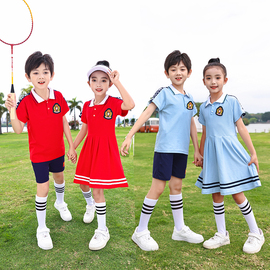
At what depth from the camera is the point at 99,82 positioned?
267cm

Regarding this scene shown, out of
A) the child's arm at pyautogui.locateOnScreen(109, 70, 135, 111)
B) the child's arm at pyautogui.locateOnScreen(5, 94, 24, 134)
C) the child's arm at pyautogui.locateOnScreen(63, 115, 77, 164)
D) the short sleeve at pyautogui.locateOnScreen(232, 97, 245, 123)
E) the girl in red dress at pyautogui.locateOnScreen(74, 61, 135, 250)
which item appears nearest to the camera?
the child's arm at pyautogui.locateOnScreen(5, 94, 24, 134)

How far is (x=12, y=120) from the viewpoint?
8.20 feet

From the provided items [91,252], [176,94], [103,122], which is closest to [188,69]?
[176,94]

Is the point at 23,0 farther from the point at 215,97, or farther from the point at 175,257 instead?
the point at 175,257

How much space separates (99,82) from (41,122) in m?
0.71

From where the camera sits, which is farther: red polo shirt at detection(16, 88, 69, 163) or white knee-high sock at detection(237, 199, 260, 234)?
red polo shirt at detection(16, 88, 69, 163)

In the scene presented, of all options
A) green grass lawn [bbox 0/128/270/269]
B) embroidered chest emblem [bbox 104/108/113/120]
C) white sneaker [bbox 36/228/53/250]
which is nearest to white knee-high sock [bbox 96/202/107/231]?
green grass lawn [bbox 0/128/270/269]

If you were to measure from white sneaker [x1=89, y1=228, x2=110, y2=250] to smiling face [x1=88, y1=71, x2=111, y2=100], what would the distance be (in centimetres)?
138

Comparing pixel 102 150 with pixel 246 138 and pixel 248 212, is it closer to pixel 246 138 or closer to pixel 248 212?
pixel 246 138

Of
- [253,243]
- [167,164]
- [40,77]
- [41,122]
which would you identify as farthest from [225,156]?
[40,77]

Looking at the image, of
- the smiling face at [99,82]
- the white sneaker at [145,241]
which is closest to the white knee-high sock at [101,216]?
the white sneaker at [145,241]

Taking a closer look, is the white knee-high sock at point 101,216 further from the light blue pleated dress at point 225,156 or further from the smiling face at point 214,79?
the smiling face at point 214,79

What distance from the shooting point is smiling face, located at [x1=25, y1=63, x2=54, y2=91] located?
2641 millimetres

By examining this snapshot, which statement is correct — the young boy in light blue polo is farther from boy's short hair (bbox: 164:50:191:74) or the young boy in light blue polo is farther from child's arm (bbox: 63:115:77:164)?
child's arm (bbox: 63:115:77:164)
